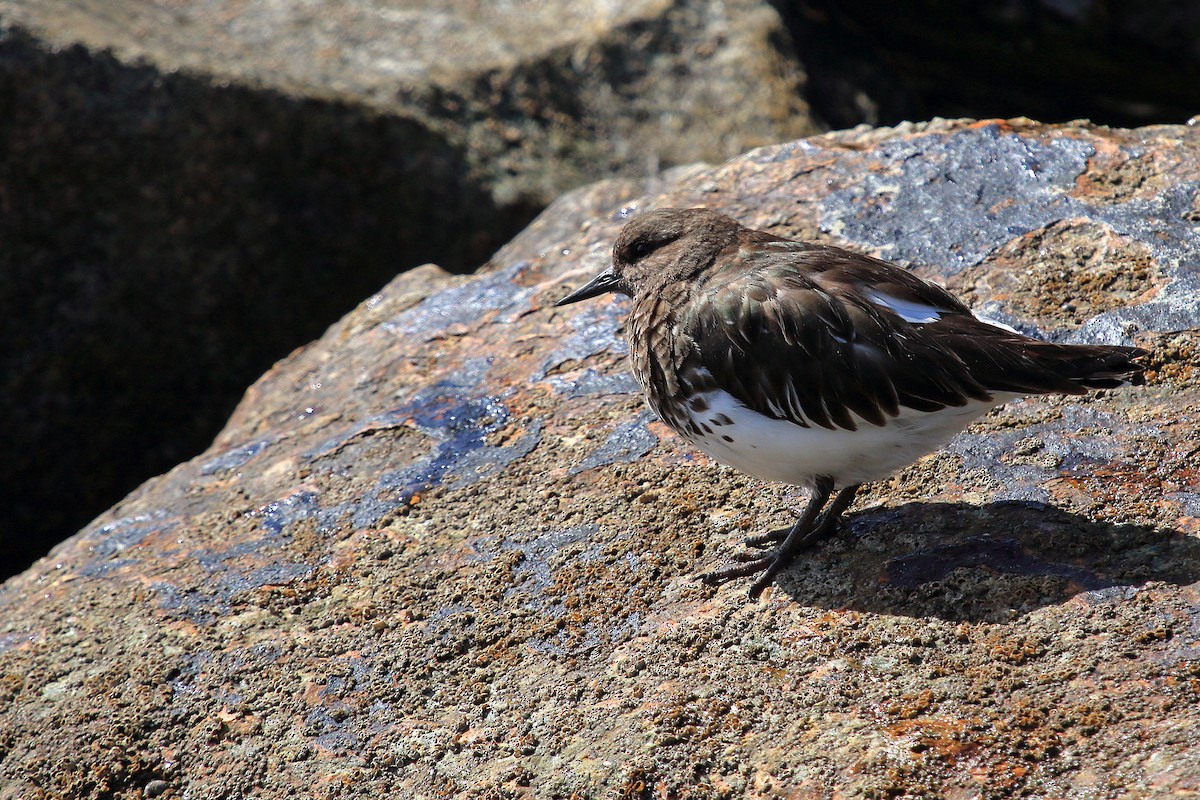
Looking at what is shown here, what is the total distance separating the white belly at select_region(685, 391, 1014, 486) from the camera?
323 cm

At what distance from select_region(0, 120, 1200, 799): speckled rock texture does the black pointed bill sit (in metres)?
0.24

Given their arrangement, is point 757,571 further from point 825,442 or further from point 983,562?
point 983,562

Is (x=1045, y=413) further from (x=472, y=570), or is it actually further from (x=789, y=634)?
(x=472, y=570)

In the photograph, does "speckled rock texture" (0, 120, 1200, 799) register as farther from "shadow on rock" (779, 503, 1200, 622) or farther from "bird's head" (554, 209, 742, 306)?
"bird's head" (554, 209, 742, 306)

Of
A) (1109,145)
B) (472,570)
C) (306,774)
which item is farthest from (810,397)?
(1109,145)

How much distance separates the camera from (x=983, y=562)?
124 inches

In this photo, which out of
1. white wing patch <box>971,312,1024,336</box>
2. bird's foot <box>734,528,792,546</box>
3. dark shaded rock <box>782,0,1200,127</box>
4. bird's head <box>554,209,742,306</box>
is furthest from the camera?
dark shaded rock <box>782,0,1200,127</box>

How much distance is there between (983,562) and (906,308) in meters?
0.76

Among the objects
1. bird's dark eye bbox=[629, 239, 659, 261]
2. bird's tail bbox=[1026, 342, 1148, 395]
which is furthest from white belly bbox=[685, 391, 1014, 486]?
bird's dark eye bbox=[629, 239, 659, 261]

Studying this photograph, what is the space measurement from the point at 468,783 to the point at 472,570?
801 millimetres

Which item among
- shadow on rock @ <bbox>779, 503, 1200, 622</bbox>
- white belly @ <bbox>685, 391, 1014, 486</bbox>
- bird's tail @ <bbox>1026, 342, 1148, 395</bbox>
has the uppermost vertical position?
bird's tail @ <bbox>1026, 342, 1148, 395</bbox>

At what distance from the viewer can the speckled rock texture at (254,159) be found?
18.4 feet

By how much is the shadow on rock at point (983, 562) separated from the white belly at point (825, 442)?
0.70 feet

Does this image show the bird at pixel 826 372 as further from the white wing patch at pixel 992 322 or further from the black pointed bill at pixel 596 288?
the black pointed bill at pixel 596 288
